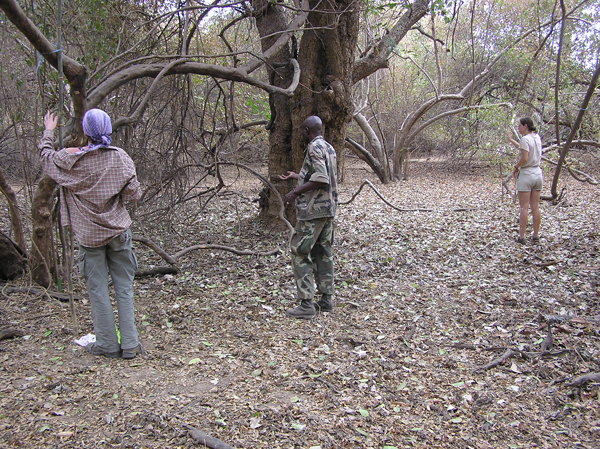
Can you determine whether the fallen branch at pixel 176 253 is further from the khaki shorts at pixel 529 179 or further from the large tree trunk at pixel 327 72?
the khaki shorts at pixel 529 179

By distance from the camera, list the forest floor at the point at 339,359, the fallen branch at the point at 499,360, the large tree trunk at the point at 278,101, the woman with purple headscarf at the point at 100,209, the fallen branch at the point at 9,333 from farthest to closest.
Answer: the large tree trunk at the point at 278,101 → the fallen branch at the point at 9,333 → the fallen branch at the point at 499,360 → the woman with purple headscarf at the point at 100,209 → the forest floor at the point at 339,359

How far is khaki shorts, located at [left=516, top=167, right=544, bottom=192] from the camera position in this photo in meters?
6.27

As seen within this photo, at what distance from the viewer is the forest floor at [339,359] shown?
8.58 feet

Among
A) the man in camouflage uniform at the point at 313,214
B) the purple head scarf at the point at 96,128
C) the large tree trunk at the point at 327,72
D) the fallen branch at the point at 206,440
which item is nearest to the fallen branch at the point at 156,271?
the man in camouflage uniform at the point at 313,214

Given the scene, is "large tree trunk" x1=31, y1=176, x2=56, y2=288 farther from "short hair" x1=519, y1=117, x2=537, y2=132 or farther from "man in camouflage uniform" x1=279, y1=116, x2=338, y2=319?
"short hair" x1=519, y1=117, x2=537, y2=132

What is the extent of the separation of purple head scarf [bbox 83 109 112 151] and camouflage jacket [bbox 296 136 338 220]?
1656 millimetres

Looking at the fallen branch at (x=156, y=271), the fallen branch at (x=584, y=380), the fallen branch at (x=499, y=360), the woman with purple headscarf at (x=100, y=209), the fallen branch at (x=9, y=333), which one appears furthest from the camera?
the fallen branch at (x=156, y=271)

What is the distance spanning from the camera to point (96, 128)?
10.2ft

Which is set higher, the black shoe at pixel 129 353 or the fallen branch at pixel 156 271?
the fallen branch at pixel 156 271

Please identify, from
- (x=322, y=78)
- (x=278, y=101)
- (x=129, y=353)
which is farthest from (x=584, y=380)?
(x=278, y=101)

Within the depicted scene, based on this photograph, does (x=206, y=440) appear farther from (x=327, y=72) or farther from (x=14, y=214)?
(x=327, y=72)

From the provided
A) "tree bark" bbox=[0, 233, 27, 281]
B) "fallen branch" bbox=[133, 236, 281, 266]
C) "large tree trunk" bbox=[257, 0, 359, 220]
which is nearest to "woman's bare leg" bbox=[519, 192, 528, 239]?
"large tree trunk" bbox=[257, 0, 359, 220]

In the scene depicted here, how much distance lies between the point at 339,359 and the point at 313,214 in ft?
4.12

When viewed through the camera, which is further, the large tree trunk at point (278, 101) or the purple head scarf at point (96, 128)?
the large tree trunk at point (278, 101)
